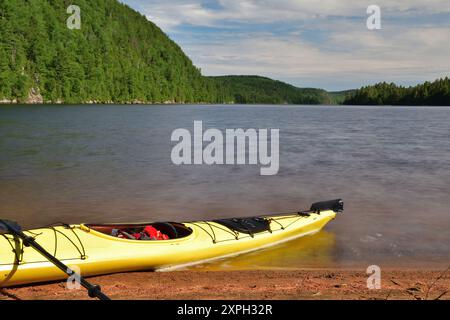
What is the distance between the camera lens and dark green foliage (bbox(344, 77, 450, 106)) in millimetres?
151625

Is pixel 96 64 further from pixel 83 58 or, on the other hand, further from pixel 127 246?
pixel 127 246

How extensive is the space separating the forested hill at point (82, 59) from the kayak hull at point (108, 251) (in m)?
86.6

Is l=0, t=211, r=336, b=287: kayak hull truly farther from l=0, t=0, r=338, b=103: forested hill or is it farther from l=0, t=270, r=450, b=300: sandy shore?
l=0, t=0, r=338, b=103: forested hill

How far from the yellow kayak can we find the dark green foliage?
160045mm

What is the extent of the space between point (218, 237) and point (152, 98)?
14062cm

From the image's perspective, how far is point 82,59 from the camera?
363 feet

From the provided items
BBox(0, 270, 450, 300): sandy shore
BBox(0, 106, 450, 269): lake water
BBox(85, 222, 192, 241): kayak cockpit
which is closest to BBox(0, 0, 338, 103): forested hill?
BBox(0, 106, 450, 269): lake water

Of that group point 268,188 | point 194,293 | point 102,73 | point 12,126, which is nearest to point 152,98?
point 102,73

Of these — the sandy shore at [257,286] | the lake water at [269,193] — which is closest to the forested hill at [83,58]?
the lake water at [269,193]

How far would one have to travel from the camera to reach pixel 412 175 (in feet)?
66.1

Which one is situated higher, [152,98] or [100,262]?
[152,98]

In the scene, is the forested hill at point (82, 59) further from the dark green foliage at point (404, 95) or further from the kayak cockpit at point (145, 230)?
the kayak cockpit at point (145, 230)

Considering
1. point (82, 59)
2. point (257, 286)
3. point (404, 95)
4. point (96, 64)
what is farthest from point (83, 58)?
point (404, 95)
